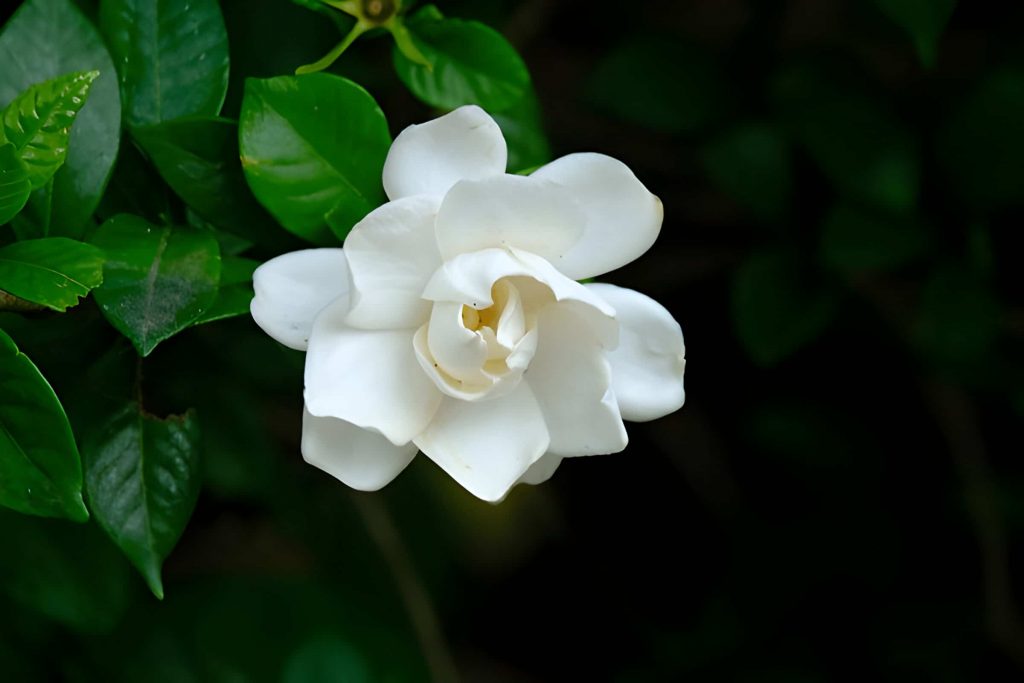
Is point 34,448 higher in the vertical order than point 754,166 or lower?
higher

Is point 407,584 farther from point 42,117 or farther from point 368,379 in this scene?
point 42,117

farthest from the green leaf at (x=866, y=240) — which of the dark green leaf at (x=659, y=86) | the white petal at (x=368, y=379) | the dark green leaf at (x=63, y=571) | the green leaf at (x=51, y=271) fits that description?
the dark green leaf at (x=63, y=571)

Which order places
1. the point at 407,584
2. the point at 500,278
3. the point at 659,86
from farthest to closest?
the point at 407,584 < the point at 659,86 < the point at 500,278

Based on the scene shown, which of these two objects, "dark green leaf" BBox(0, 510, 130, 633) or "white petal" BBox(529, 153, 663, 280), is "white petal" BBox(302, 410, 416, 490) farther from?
"dark green leaf" BBox(0, 510, 130, 633)

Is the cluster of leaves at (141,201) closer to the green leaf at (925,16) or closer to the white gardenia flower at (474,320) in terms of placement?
the white gardenia flower at (474,320)

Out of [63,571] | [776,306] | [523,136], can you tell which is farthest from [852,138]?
[63,571]

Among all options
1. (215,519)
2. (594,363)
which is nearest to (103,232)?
(594,363)

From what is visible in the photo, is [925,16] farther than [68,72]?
Yes
